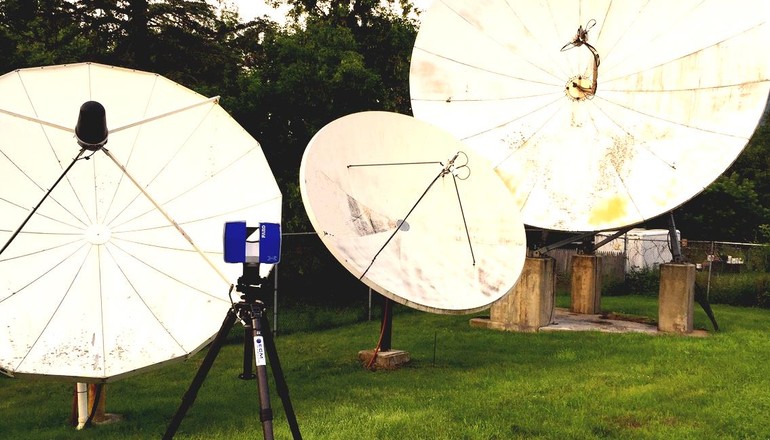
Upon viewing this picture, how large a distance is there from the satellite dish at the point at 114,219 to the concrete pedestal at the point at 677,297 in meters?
8.53

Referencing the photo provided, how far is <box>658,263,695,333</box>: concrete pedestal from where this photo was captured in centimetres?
1370

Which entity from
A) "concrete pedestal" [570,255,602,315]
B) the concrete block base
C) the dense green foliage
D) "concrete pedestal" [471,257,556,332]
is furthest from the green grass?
the dense green foliage

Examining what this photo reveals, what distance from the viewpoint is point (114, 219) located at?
7.82 meters

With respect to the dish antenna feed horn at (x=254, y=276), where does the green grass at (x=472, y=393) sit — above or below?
below

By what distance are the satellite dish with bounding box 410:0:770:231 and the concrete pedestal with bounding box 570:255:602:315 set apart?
4490 millimetres

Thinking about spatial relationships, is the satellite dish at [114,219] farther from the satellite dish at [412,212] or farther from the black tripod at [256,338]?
the black tripod at [256,338]

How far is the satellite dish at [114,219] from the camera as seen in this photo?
22.4 feet

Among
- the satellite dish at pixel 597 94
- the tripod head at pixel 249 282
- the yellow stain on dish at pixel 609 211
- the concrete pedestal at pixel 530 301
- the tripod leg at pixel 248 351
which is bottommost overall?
the concrete pedestal at pixel 530 301

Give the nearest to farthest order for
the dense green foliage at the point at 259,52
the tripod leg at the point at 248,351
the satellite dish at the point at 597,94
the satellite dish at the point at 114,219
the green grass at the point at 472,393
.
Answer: the tripod leg at the point at 248,351
the satellite dish at the point at 114,219
the green grass at the point at 472,393
the satellite dish at the point at 597,94
the dense green foliage at the point at 259,52

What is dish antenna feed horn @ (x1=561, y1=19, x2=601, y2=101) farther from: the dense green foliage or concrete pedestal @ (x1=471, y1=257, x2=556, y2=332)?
the dense green foliage

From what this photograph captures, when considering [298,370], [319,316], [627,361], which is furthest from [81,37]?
[627,361]

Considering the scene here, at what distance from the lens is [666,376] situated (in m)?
10.0

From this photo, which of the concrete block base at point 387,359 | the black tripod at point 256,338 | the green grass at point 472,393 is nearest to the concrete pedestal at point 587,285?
the green grass at point 472,393

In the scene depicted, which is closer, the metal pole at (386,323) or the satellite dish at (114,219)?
the satellite dish at (114,219)
